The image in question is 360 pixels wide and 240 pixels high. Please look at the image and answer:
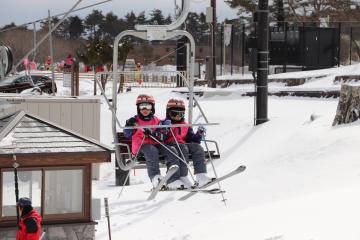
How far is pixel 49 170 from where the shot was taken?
1155 centimetres

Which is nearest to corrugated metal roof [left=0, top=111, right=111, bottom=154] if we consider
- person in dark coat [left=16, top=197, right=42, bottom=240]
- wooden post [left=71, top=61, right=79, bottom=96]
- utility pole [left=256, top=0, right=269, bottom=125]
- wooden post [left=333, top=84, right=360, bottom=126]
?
person in dark coat [left=16, top=197, right=42, bottom=240]

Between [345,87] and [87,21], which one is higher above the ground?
[87,21]

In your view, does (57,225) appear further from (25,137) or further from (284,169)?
(284,169)

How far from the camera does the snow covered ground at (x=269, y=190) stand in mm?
10422

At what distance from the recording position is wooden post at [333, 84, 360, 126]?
52.1 feet

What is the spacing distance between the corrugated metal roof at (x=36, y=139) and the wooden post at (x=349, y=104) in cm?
648

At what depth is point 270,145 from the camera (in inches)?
676

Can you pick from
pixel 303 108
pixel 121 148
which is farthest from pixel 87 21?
pixel 121 148

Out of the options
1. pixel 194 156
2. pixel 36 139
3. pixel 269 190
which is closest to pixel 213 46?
pixel 269 190

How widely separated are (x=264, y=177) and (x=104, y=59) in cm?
3095

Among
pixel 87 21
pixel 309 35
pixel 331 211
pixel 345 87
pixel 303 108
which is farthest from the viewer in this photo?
pixel 87 21

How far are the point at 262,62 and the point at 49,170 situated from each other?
911 centimetres

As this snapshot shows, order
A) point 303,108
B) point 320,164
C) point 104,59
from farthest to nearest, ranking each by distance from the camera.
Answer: point 104,59
point 303,108
point 320,164

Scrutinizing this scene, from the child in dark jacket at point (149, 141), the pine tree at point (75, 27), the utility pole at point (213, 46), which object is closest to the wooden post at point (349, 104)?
the child in dark jacket at point (149, 141)
